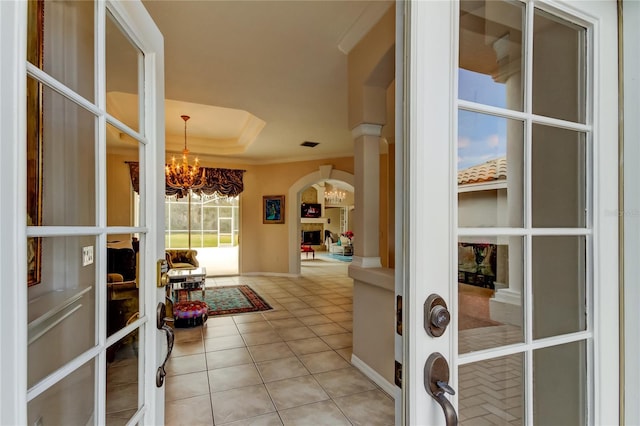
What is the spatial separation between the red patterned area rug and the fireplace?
8928mm

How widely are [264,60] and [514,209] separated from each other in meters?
2.71

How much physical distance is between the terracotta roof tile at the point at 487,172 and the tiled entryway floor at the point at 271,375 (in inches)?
73.9

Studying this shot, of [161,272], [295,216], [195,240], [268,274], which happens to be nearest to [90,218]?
[161,272]

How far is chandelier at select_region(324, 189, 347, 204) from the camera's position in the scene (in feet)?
47.1

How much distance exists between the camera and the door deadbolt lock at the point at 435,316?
2.37 ft

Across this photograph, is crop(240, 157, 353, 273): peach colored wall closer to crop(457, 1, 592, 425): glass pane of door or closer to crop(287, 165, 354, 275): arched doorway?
crop(287, 165, 354, 275): arched doorway

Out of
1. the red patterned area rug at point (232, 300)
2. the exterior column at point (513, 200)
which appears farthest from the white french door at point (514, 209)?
the red patterned area rug at point (232, 300)

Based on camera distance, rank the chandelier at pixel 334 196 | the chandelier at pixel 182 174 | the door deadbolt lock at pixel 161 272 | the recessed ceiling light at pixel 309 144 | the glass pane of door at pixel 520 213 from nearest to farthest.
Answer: the glass pane of door at pixel 520 213, the door deadbolt lock at pixel 161 272, the chandelier at pixel 182 174, the recessed ceiling light at pixel 309 144, the chandelier at pixel 334 196

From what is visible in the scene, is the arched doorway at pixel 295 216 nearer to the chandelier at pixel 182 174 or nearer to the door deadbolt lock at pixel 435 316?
the chandelier at pixel 182 174

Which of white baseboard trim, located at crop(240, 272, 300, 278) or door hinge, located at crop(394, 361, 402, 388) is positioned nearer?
door hinge, located at crop(394, 361, 402, 388)

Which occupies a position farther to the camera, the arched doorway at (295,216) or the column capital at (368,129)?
the arched doorway at (295,216)

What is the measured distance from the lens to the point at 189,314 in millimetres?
3791

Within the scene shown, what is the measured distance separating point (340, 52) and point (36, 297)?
2.76m

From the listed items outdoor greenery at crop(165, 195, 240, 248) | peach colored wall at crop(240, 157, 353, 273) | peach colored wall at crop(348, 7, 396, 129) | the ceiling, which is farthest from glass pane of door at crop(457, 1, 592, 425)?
outdoor greenery at crop(165, 195, 240, 248)
